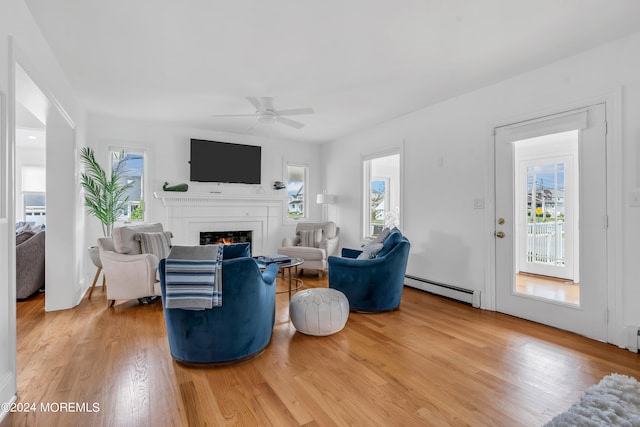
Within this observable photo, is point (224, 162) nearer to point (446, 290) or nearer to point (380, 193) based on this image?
point (380, 193)

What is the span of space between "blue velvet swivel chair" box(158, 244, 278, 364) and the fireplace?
10.8 feet

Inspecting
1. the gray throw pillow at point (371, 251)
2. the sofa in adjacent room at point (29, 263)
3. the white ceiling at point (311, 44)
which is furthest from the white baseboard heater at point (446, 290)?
the sofa in adjacent room at point (29, 263)

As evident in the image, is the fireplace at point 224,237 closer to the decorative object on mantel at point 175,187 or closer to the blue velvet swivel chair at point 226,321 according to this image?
the decorative object on mantel at point 175,187

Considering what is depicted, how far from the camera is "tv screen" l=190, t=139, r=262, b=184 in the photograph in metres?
5.57

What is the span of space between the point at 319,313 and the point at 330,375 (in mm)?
658

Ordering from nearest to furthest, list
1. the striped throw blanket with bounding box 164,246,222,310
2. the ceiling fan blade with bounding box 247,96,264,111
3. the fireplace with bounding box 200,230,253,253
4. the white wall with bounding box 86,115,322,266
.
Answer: the striped throw blanket with bounding box 164,246,222,310 < the ceiling fan blade with bounding box 247,96,264,111 < the white wall with bounding box 86,115,322,266 < the fireplace with bounding box 200,230,253,253

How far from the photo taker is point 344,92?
3.92 m

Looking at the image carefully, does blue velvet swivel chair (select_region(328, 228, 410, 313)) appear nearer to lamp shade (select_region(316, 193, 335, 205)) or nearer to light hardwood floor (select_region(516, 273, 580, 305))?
light hardwood floor (select_region(516, 273, 580, 305))

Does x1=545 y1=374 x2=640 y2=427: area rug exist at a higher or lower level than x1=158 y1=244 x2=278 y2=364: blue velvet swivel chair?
lower

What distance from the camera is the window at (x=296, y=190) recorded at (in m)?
6.63

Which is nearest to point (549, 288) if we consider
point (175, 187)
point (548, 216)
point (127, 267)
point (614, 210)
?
point (548, 216)

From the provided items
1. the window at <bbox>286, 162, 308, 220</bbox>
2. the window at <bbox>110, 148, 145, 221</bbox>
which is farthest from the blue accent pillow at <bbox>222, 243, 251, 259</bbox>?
the window at <bbox>286, 162, 308, 220</bbox>

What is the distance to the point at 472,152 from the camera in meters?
3.92

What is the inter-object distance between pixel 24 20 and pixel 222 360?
2708 millimetres
